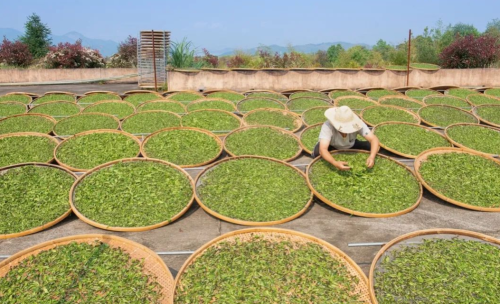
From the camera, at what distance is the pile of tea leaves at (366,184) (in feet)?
Result: 11.5

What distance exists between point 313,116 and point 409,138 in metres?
1.70

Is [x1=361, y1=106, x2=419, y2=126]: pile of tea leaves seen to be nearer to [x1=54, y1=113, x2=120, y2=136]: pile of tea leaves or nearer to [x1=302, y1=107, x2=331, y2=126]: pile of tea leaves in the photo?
[x1=302, y1=107, x2=331, y2=126]: pile of tea leaves

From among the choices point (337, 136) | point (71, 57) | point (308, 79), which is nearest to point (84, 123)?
Answer: point (337, 136)

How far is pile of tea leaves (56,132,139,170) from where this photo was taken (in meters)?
4.30

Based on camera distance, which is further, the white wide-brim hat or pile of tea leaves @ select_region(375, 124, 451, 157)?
pile of tea leaves @ select_region(375, 124, 451, 157)

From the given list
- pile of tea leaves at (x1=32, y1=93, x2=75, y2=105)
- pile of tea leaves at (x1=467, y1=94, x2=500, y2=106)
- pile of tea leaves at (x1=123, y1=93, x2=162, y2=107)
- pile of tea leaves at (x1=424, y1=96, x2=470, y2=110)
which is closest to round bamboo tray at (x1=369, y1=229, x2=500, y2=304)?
pile of tea leaves at (x1=424, y1=96, x2=470, y2=110)

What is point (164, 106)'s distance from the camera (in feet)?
22.4

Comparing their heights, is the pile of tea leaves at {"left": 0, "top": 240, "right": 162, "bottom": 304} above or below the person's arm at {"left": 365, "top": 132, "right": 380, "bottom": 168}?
below

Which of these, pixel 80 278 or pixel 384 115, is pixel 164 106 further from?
pixel 80 278

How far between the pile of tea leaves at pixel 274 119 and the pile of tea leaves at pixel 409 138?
4.49 ft

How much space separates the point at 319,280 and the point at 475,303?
3.25 feet

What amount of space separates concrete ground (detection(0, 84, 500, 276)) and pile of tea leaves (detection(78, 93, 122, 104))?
4.70 m

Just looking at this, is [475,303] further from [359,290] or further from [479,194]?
[479,194]

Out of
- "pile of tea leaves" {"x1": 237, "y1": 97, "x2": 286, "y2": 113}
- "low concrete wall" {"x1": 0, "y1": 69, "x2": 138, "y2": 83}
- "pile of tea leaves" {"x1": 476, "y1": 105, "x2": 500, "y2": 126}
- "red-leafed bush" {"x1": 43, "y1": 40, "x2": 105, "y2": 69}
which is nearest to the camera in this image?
"pile of tea leaves" {"x1": 476, "y1": 105, "x2": 500, "y2": 126}
